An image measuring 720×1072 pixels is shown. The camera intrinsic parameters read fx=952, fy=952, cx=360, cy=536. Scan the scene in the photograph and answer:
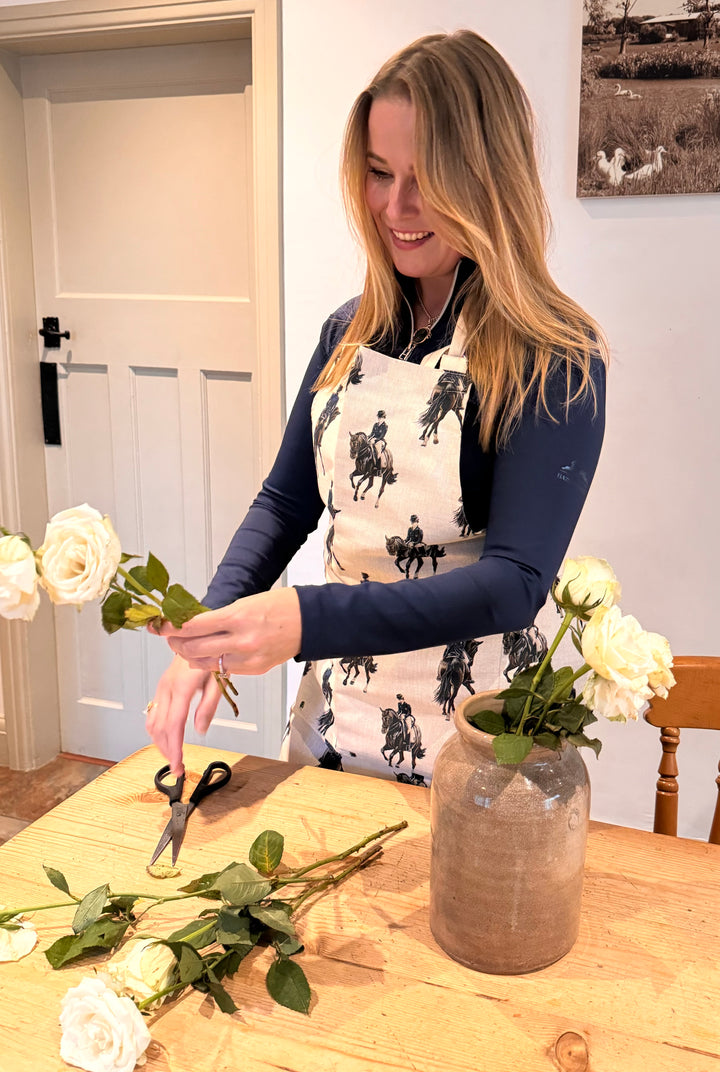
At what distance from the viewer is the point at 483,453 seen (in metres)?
1.17

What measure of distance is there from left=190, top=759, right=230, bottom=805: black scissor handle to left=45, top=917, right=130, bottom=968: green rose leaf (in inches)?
9.3

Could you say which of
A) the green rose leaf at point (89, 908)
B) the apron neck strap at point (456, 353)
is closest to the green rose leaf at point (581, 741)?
the green rose leaf at point (89, 908)

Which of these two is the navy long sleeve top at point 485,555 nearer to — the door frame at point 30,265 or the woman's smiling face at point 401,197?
the woman's smiling face at point 401,197

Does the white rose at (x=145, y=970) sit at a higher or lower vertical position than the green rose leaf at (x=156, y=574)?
lower

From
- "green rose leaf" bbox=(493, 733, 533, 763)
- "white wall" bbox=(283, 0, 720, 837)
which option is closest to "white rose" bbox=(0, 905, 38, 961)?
"green rose leaf" bbox=(493, 733, 533, 763)

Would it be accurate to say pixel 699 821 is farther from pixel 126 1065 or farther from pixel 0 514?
pixel 0 514

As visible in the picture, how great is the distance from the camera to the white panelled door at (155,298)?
2.60 meters

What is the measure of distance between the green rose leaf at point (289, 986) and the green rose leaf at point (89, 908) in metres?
0.16

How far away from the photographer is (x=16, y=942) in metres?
0.83

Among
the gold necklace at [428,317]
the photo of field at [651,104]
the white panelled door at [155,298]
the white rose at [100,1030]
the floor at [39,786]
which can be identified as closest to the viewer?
the white rose at [100,1030]

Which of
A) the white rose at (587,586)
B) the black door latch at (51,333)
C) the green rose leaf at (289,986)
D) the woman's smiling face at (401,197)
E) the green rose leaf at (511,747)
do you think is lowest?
the green rose leaf at (289,986)

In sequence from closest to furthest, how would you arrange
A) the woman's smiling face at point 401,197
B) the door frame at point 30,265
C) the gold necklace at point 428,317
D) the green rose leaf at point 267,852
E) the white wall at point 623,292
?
the green rose leaf at point 267,852, the woman's smiling face at point 401,197, the gold necklace at point 428,317, the white wall at point 623,292, the door frame at point 30,265

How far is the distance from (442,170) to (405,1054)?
901 millimetres

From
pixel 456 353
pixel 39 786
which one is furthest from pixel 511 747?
pixel 39 786
